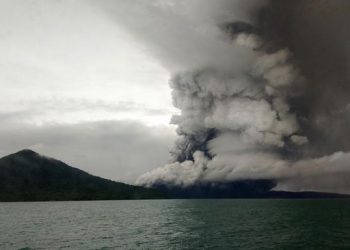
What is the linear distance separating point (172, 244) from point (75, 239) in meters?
21.9

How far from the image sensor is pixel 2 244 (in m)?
72.3

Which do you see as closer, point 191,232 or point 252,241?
point 252,241

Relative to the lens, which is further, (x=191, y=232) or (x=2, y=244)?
(x=191, y=232)

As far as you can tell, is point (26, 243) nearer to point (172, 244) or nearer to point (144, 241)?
point (144, 241)

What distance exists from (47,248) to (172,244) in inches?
935

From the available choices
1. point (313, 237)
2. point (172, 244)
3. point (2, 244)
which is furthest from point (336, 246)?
point (2, 244)

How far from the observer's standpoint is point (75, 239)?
259 feet

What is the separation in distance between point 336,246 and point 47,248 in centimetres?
5290

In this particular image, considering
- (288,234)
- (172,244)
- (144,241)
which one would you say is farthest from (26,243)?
(288,234)

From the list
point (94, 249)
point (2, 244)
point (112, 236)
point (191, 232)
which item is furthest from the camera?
point (191, 232)

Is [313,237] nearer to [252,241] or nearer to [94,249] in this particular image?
[252,241]

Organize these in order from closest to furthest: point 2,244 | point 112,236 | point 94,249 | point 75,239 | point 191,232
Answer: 1. point 94,249
2. point 2,244
3. point 75,239
4. point 112,236
5. point 191,232

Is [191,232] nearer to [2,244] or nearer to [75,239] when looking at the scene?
[75,239]

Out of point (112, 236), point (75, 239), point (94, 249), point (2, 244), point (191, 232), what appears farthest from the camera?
point (191, 232)
